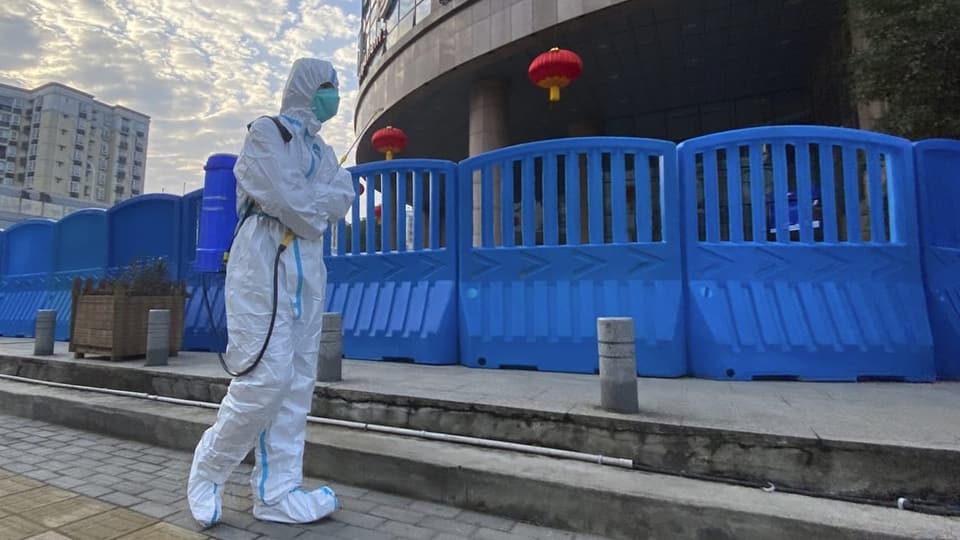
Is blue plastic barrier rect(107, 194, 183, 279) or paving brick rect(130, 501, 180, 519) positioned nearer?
paving brick rect(130, 501, 180, 519)

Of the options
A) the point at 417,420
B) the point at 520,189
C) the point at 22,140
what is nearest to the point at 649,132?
the point at 520,189

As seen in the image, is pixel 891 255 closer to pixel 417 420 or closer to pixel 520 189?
pixel 520 189

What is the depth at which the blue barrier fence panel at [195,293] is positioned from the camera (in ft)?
21.8

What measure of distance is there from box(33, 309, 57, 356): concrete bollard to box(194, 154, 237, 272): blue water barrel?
316cm

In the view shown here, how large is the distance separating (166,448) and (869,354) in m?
5.83

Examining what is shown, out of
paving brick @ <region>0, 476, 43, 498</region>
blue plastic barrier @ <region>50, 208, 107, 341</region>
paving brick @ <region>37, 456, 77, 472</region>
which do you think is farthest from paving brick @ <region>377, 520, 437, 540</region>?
blue plastic barrier @ <region>50, 208, 107, 341</region>

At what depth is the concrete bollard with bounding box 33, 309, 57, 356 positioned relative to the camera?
6.04 meters

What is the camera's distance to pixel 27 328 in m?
9.40

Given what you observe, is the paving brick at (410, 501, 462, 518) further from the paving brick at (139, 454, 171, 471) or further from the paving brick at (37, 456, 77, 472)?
the paving brick at (37, 456, 77, 472)

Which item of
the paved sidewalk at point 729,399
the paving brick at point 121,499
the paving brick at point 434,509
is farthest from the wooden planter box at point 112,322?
the paving brick at point 434,509

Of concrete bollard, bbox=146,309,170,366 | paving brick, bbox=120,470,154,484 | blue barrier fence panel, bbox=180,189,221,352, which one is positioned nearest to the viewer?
paving brick, bbox=120,470,154,484

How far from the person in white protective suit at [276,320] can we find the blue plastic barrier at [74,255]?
7008mm

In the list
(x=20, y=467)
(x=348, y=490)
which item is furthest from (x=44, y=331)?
(x=348, y=490)

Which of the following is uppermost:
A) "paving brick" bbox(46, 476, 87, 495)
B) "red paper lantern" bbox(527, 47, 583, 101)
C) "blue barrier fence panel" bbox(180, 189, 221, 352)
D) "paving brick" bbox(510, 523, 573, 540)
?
"red paper lantern" bbox(527, 47, 583, 101)
